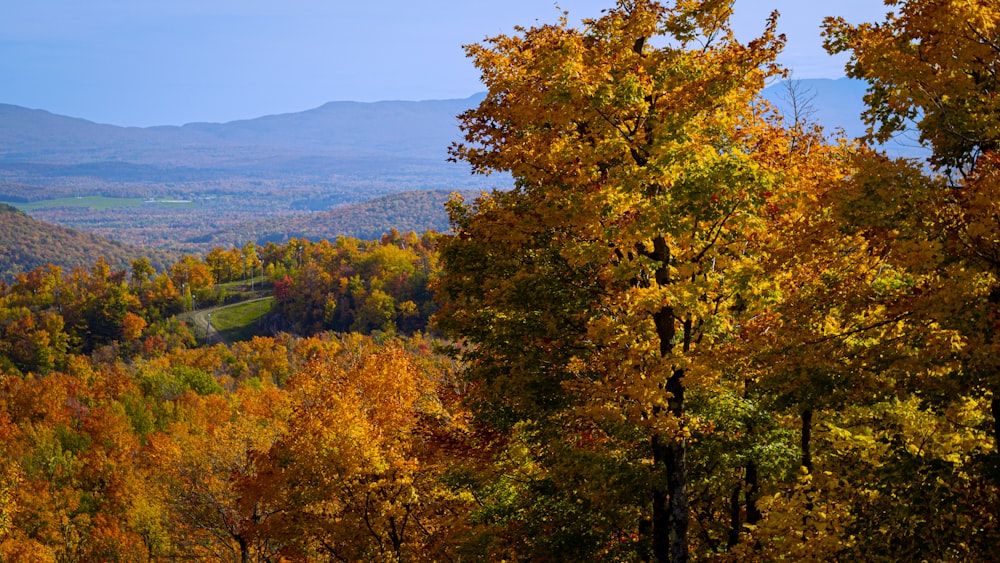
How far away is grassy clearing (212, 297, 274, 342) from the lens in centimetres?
15800

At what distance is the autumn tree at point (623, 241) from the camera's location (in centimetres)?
1079

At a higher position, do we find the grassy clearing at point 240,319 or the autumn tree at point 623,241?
the autumn tree at point 623,241

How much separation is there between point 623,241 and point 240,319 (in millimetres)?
164284

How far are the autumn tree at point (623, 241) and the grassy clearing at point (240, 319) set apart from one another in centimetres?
15033

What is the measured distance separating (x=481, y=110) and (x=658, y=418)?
7.08 m

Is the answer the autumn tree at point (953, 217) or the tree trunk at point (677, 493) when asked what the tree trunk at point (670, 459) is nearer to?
the tree trunk at point (677, 493)

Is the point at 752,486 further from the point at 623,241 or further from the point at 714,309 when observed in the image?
the point at 623,241

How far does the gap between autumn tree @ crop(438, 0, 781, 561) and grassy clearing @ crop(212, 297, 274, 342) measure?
150 meters

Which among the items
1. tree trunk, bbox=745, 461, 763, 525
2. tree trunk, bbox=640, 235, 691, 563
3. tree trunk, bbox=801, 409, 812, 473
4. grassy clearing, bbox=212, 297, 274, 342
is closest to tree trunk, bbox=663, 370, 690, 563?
tree trunk, bbox=640, 235, 691, 563

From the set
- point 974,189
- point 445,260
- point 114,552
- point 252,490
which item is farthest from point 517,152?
point 114,552

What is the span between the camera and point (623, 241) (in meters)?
11.4

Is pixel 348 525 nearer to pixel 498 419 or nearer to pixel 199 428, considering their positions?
pixel 498 419

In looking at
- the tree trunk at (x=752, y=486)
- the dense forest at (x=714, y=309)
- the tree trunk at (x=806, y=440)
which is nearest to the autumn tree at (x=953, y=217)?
the dense forest at (x=714, y=309)

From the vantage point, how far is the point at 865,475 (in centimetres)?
1032
